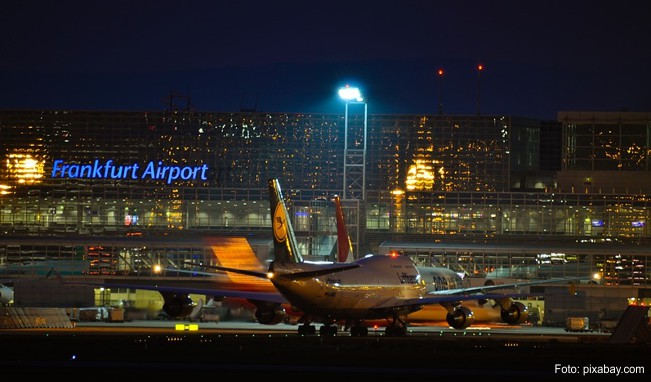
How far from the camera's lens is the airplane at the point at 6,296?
107438mm

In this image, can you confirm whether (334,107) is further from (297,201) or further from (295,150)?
(297,201)

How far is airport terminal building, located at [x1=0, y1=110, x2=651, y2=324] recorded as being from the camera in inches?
5531

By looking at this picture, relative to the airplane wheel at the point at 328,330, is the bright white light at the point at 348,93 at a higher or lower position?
higher

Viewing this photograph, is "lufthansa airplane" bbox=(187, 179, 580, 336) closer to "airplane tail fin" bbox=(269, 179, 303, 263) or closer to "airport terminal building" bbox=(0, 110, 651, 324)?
"airplane tail fin" bbox=(269, 179, 303, 263)

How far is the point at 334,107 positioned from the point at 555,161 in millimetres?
30383

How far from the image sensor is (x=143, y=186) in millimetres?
147250

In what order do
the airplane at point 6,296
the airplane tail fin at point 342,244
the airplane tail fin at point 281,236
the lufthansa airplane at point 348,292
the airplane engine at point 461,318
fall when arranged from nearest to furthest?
the lufthansa airplane at point 348,292
the airplane tail fin at point 281,236
the airplane engine at point 461,318
the airplane tail fin at point 342,244
the airplane at point 6,296

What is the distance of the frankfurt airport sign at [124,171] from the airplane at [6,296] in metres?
42.1

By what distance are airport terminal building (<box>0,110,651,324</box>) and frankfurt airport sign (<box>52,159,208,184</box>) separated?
18 centimetres

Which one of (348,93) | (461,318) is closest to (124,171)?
(348,93)

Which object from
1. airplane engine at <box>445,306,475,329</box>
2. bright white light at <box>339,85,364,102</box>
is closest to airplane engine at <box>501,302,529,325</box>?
airplane engine at <box>445,306,475,329</box>

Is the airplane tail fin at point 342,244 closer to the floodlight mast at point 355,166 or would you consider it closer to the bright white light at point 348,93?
the bright white light at point 348,93

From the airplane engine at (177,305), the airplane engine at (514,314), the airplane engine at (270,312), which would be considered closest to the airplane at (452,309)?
the airplane engine at (514,314)

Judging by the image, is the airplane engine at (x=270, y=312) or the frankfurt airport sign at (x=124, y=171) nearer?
the airplane engine at (x=270, y=312)
